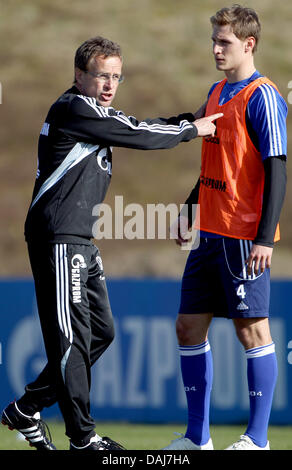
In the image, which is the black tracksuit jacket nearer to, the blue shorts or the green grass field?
the blue shorts

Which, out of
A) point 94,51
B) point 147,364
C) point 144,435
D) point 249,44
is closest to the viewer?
point 94,51

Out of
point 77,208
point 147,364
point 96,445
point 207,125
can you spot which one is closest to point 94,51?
point 207,125

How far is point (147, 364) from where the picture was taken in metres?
8.19

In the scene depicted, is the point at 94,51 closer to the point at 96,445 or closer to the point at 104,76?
the point at 104,76

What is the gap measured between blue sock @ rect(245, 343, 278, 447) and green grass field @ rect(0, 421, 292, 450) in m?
1.21

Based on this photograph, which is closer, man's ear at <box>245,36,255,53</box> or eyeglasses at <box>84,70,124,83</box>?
eyeglasses at <box>84,70,124,83</box>

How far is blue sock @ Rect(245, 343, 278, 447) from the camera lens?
4.71m

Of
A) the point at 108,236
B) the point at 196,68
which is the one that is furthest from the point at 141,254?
the point at 196,68

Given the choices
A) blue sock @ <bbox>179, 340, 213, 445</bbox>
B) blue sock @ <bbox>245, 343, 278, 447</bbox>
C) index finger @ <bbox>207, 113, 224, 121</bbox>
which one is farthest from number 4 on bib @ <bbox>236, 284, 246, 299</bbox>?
index finger @ <bbox>207, 113, 224, 121</bbox>

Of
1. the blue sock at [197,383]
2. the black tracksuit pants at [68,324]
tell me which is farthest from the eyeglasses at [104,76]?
the blue sock at [197,383]

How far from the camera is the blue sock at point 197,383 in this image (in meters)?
4.88

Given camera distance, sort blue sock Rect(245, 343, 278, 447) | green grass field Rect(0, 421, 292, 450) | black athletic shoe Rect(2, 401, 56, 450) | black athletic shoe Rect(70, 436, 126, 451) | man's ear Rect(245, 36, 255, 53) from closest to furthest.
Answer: black athletic shoe Rect(70, 436, 126, 451) < blue sock Rect(245, 343, 278, 447) < man's ear Rect(245, 36, 255, 53) < black athletic shoe Rect(2, 401, 56, 450) < green grass field Rect(0, 421, 292, 450)

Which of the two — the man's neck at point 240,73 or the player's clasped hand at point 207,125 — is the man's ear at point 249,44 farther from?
the player's clasped hand at point 207,125

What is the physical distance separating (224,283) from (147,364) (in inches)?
140
